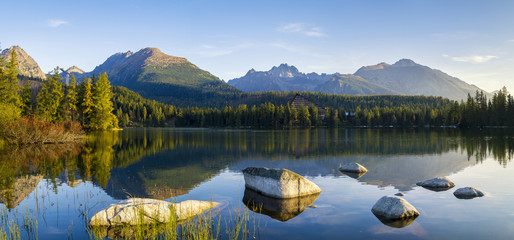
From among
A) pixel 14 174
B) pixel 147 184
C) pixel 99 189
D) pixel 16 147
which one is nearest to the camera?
pixel 99 189

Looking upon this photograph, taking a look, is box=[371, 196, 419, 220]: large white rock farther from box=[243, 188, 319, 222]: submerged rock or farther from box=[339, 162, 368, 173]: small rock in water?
box=[339, 162, 368, 173]: small rock in water

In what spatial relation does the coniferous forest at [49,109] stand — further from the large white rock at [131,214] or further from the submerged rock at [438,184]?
the submerged rock at [438,184]

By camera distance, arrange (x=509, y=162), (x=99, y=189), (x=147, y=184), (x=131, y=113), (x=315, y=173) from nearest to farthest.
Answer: (x=99, y=189), (x=147, y=184), (x=315, y=173), (x=509, y=162), (x=131, y=113)

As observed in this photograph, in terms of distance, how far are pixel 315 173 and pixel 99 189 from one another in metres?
17.6

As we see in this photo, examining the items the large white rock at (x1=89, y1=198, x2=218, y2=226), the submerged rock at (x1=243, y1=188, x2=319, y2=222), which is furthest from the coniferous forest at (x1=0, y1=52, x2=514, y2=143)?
the submerged rock at (x1=243, y1=188, x2=319, y2=222)

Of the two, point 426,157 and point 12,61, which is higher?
point 12,61

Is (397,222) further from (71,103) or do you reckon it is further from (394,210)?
(71,103)

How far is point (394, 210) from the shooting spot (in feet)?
49.6

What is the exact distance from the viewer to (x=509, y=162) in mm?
34062

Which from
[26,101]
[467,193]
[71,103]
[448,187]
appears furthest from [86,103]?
[467,193]

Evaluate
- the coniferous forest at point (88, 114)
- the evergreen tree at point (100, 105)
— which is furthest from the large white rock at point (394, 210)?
the evergreen tree at point (100, 105)

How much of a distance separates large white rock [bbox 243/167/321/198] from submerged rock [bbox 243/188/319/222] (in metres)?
0.34

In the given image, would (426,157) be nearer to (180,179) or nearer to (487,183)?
(487,183)

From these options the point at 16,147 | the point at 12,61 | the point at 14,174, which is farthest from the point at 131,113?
the point at 14,174
